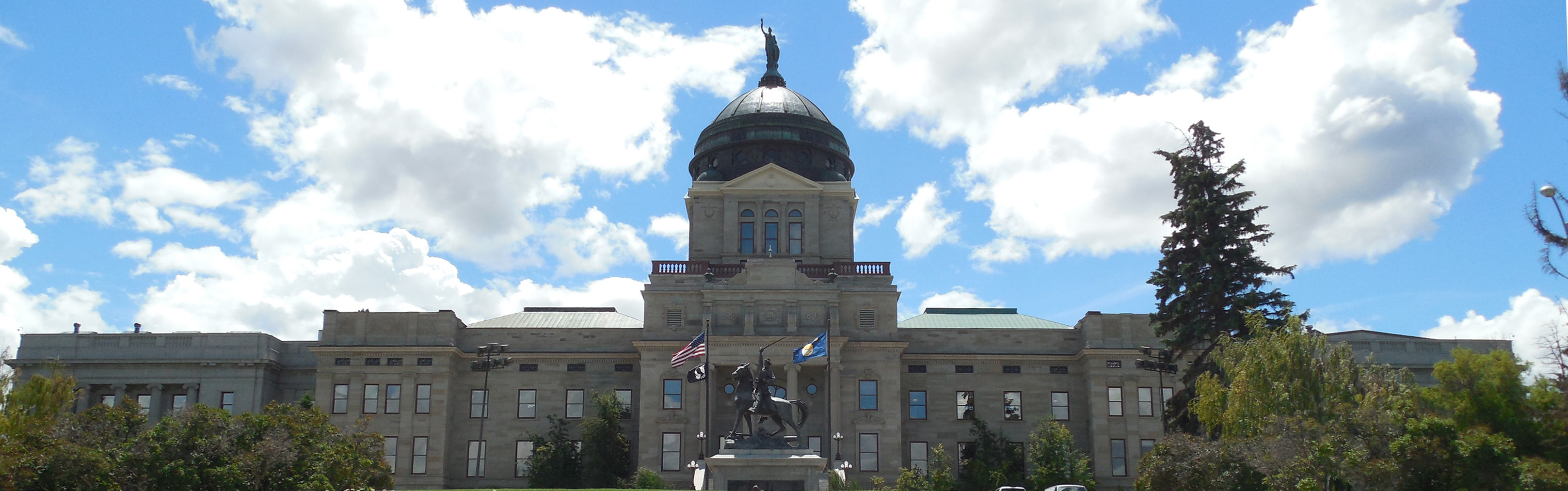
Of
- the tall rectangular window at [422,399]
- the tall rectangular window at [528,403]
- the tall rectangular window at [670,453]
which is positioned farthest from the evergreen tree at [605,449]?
the tall rectangular window at [422,399]

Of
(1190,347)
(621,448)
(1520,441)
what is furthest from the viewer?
(621,448)

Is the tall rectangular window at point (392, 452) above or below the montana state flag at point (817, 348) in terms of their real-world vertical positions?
below

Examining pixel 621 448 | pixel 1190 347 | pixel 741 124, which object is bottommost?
pixel 621 448

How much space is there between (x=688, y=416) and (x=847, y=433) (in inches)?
310

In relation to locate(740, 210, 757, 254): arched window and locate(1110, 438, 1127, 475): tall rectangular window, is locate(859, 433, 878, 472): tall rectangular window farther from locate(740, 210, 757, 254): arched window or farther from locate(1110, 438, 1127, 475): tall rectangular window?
locate(740, 210, 757, 254): arched window

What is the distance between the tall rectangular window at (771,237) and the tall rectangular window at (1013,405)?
15.0 meters

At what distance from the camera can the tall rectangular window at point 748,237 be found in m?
69.8

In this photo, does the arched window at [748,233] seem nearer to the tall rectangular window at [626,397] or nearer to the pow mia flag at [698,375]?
the tall rectangular window at [626,397]

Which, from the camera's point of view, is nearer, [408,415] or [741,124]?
[408,415]

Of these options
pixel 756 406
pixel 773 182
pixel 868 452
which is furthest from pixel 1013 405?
pixel 756 406

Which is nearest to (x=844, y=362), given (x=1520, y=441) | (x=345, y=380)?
(x=345, y=380)

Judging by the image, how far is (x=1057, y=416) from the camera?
64500 millimetres

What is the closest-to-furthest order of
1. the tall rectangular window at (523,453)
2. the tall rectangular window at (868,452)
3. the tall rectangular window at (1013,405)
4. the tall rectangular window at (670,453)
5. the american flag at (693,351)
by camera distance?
1. the american flag at (693,351)
2. the tall rectangular window at (670,453)
3. the tall rectangular window at (868,452)
4. the tall rectangular window at (523,453)
5. the tall rectangular window at (1013,405)

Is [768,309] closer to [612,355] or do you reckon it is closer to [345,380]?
[612,355]
